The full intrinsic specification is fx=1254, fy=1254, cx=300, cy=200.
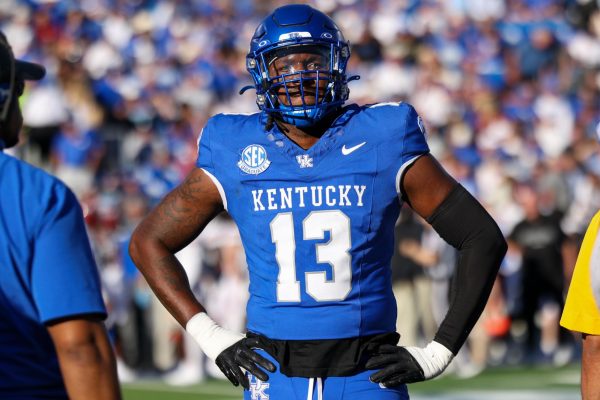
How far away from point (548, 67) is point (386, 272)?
13.2 m

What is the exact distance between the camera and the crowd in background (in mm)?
11352

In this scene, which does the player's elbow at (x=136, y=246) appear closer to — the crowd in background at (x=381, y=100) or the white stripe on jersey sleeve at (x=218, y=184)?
the white stripe on jersey sleeve at (x=218, y=184)

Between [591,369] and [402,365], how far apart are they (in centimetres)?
64

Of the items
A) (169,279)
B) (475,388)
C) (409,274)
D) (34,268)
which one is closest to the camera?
(34,268)

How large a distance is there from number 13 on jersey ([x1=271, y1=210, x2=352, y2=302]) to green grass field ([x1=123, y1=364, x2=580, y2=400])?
5.61 meters

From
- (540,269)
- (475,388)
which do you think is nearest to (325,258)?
(475,388)

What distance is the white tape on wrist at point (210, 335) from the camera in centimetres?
400

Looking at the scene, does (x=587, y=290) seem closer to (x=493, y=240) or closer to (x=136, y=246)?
(x=493, y=240)

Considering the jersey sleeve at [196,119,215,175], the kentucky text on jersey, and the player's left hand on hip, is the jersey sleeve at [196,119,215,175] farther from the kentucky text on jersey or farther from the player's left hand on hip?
the player's left hand on hip

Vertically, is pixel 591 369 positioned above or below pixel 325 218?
below

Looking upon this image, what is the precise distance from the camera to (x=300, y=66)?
13.3ft

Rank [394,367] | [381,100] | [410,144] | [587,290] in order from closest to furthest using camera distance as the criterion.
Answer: [394,367]
[410,144]
[587,290]
[381,100]

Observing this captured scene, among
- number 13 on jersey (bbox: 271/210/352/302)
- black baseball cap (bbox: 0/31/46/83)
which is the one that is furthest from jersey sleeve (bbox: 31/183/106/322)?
number 13 on jersey (bbox: 271/210/352/302)

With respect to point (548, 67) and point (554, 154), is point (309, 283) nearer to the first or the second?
point (554, 154)
